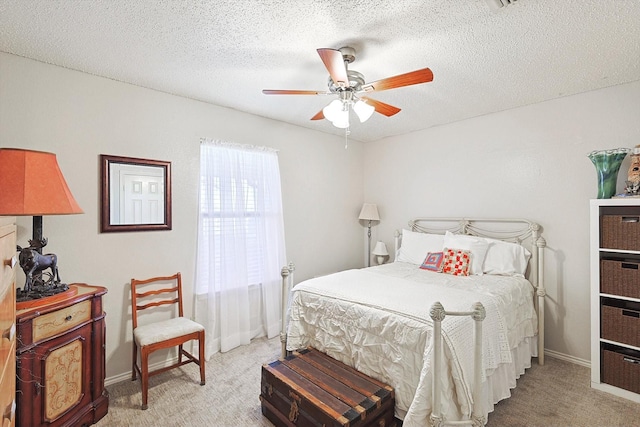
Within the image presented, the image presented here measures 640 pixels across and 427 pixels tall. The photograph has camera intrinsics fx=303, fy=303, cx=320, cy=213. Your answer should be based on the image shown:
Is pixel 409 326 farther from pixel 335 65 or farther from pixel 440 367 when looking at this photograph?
pixel 335 65

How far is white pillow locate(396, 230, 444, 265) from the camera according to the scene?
11.9ft

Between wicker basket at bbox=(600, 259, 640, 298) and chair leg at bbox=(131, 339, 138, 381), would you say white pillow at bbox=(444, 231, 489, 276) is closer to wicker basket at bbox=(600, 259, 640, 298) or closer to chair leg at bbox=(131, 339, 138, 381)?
wicker basket at bbox=(600, 259, 640, 298)

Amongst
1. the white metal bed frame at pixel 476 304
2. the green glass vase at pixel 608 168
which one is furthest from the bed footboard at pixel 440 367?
the green glass vase at pixel 608 168

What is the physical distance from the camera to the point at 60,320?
6.17 ft

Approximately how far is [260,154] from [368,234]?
2.20 metres

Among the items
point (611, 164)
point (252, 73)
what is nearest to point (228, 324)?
point (252, 73)

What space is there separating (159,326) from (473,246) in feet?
10.2

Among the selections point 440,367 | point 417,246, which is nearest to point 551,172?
point 417,246

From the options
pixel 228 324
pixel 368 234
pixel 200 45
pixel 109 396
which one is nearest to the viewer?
pixel 200 45

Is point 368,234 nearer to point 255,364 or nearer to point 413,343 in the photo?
point 255,364

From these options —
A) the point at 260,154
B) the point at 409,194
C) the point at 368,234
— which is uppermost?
the point at 260,154

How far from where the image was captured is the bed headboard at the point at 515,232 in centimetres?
298

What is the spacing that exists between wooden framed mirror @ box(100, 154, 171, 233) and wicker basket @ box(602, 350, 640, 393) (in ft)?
12.9

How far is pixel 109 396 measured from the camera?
2389 millimetres
